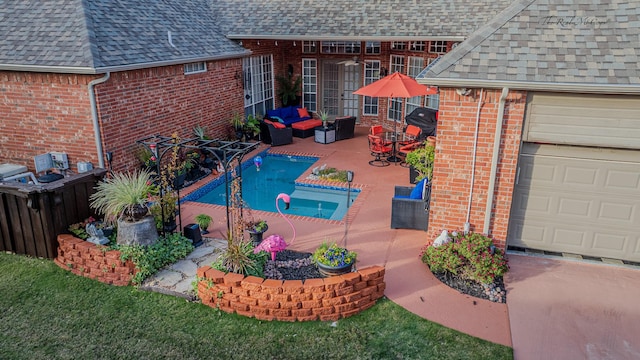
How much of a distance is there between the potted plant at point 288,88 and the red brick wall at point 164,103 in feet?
9.90

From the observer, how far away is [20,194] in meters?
7.20

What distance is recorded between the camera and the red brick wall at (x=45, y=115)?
358 inches

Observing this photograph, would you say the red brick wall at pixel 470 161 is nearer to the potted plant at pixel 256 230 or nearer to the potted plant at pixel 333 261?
the potted plant at pixel 333 261

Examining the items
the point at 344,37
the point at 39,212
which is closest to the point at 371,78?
the point at 344,37

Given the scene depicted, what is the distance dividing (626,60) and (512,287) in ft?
11.7

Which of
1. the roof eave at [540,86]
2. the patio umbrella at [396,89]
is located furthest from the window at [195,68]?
the roof eave at [540,86]

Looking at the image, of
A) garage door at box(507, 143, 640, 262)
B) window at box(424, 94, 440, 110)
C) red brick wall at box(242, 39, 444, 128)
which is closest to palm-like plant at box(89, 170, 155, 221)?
garage door at box(507, 143, 640, 262)

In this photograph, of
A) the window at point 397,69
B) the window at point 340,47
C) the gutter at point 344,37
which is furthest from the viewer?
the window at point 340,47

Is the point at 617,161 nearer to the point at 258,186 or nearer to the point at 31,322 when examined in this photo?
the point at 258,186

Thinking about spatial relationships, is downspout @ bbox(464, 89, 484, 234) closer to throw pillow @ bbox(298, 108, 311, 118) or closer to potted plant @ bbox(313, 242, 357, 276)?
→ potted plant @ bbox(313, 242, 357, 276)

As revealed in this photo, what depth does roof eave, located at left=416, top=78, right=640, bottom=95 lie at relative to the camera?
619 centimetres

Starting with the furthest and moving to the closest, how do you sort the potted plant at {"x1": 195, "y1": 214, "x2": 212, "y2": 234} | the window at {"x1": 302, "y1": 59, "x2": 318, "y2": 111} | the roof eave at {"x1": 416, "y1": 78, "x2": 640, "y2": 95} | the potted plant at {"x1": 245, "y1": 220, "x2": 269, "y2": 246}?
the window at {"x1": 302, "y1": 59, "x2": 318, "y2": 111}
the potted plant at {"x1": 195, "y1": 214, "x2": 212, "y2": 234}
the potted plant at {"x1": 245, "y1": 220, "x2": 269, "y2": 246}
the roof eave at {"x1": 416, "y1": 78, "x2": 640, "y2": 95}

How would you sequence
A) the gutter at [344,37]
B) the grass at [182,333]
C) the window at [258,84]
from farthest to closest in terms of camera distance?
the window at [258,84] < the gutter at [344,37] < the grass at [182,333]

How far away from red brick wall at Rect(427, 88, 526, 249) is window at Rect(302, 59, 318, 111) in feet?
35.6
